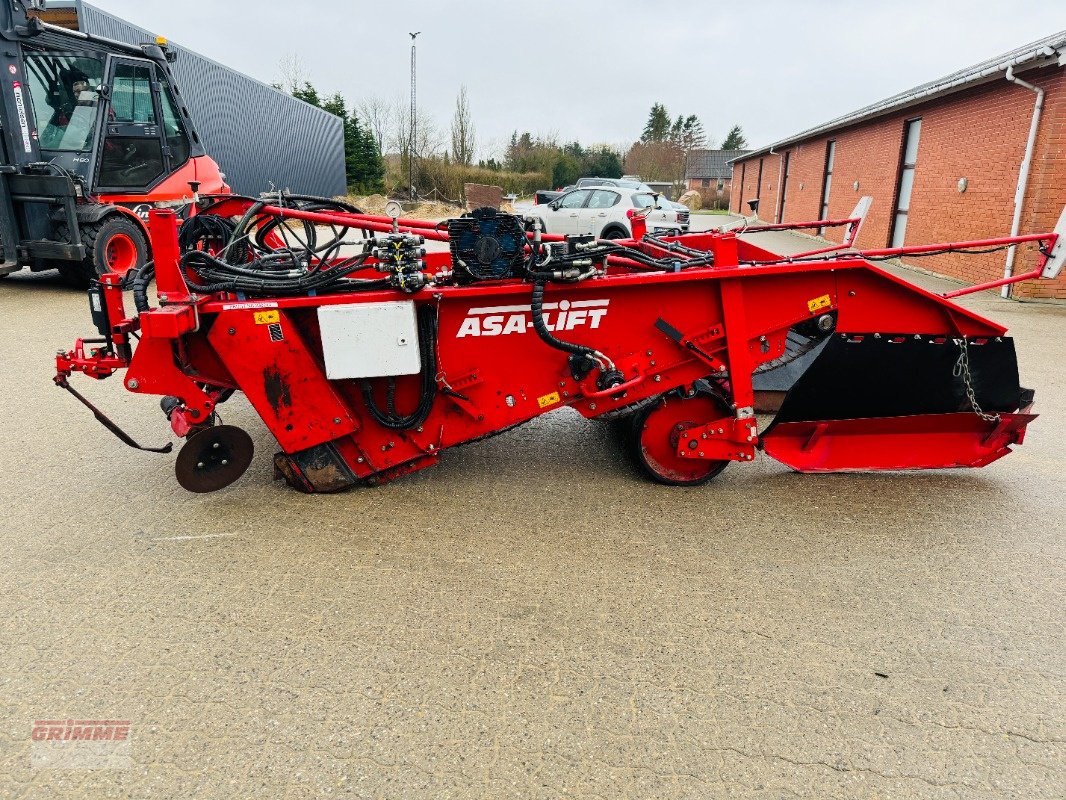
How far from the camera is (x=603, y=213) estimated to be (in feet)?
48.3

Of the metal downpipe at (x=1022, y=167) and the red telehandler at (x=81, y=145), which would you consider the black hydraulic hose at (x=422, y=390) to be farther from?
the metal downpipe at (x=1022, y=167)

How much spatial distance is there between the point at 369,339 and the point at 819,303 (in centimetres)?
224

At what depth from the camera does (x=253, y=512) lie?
3.73 metres

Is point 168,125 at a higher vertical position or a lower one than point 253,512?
higher

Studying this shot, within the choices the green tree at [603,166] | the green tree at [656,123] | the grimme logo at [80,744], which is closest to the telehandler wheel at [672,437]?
the grimme logo at [80,744]

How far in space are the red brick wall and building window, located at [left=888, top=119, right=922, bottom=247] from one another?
0.13m

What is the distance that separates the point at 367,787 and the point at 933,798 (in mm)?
1551

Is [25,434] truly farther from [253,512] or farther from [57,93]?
[57,93]

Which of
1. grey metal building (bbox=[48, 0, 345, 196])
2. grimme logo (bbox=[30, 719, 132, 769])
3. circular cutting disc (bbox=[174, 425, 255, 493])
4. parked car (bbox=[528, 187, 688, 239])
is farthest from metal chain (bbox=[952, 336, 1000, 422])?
grey metal building (bbox=[48, 0, 345, 196])

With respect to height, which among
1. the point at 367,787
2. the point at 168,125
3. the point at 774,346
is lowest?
the point at 367,787

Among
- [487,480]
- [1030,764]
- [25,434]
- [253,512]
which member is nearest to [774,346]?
[487,480]

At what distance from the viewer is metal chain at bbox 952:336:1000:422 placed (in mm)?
4008

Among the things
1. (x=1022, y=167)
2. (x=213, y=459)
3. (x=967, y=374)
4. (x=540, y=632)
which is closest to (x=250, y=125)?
(x=1022, y=167)

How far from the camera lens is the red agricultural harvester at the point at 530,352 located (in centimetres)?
354
